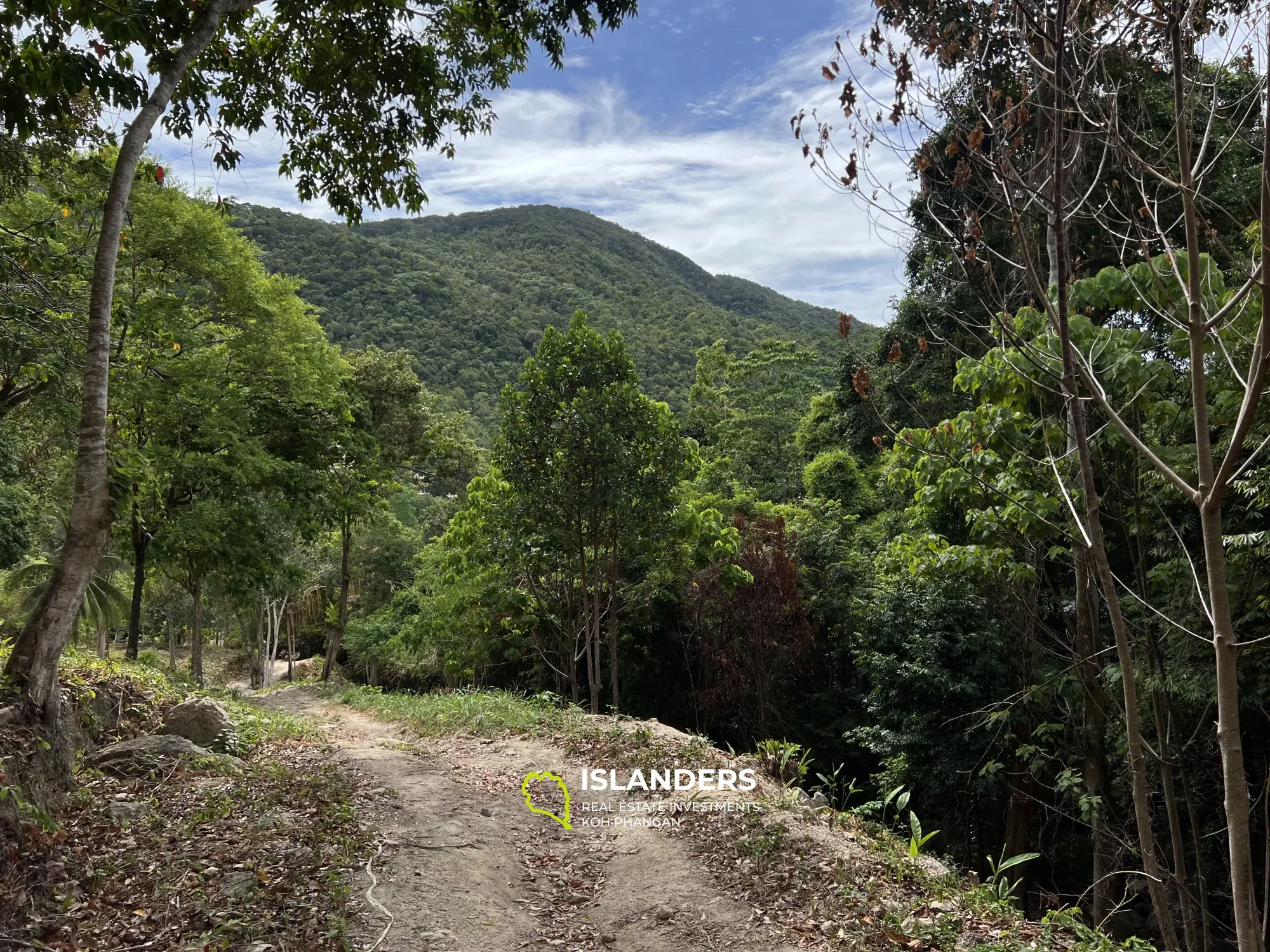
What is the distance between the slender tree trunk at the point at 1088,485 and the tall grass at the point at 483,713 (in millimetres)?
6651

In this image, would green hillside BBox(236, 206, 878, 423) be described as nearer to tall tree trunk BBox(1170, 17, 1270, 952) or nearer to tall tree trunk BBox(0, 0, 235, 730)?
tall tree trunk BBox(0, 0, 235, 730)

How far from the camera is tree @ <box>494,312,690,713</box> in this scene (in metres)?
11.4

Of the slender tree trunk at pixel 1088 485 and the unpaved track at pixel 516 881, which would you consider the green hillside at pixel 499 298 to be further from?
the slender tree trunk at pixel 1088 485

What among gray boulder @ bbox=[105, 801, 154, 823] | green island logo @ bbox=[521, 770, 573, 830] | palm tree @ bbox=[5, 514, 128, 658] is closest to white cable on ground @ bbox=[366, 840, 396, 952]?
gray boulder @ bbox=[105, 801, 154, 823]

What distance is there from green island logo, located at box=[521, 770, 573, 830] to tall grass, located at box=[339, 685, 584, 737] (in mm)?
1671

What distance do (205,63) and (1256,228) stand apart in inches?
297

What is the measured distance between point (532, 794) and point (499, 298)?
59.5 meters

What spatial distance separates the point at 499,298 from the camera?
208 ft

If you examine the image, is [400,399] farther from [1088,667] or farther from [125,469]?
[1088,667]

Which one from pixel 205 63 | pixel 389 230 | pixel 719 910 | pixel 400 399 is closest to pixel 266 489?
pixel 400 399

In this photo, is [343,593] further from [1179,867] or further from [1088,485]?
[1088,485]

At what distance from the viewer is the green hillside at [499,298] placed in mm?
50562

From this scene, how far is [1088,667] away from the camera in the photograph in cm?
687

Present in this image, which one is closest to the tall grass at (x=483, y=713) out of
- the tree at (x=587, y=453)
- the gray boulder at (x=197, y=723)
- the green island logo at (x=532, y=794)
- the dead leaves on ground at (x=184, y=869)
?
the tree at (x=587, y=453)
